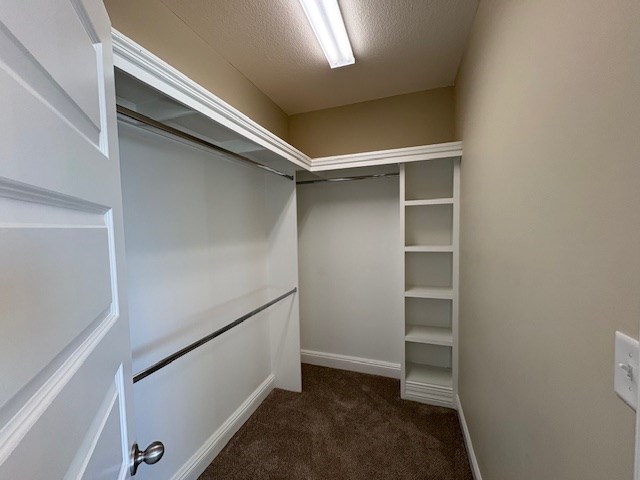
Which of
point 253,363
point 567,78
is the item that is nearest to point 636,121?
point 567,78

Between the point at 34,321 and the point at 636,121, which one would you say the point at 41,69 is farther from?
the point at 636,121

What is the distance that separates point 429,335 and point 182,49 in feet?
8.46

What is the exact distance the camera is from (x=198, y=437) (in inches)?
63.2

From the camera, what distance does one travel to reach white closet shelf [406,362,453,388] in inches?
86.0

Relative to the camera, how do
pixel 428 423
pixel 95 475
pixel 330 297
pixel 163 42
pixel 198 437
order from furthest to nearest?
pixel 330 297 < pixel 428 423 < pixel 198 437 < pixel 163 42 < pixel 95 475

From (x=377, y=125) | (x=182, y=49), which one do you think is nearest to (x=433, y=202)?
(x=377, y=125)

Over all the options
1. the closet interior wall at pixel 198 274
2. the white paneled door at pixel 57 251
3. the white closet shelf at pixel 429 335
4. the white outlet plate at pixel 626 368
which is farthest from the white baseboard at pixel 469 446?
the white paneled door at pixel 57 251

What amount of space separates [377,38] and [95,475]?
7.15 feet

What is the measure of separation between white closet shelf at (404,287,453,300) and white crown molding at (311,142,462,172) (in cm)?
102

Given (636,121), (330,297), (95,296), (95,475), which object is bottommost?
(330,297)

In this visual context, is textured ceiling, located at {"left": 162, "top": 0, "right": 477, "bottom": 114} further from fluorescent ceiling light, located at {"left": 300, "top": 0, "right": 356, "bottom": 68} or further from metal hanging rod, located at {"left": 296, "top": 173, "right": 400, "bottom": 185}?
metal hanging rod, located at {"left": 296, "top": 173, "right": 400, "bottom": 185}

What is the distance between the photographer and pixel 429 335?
2.20 metres

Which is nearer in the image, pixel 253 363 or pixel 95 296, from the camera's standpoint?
pixel 95 296

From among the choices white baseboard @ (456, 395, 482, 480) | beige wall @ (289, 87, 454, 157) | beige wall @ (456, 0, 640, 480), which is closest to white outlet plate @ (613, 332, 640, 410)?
beige wall @ (456, 0, 640, 480)
